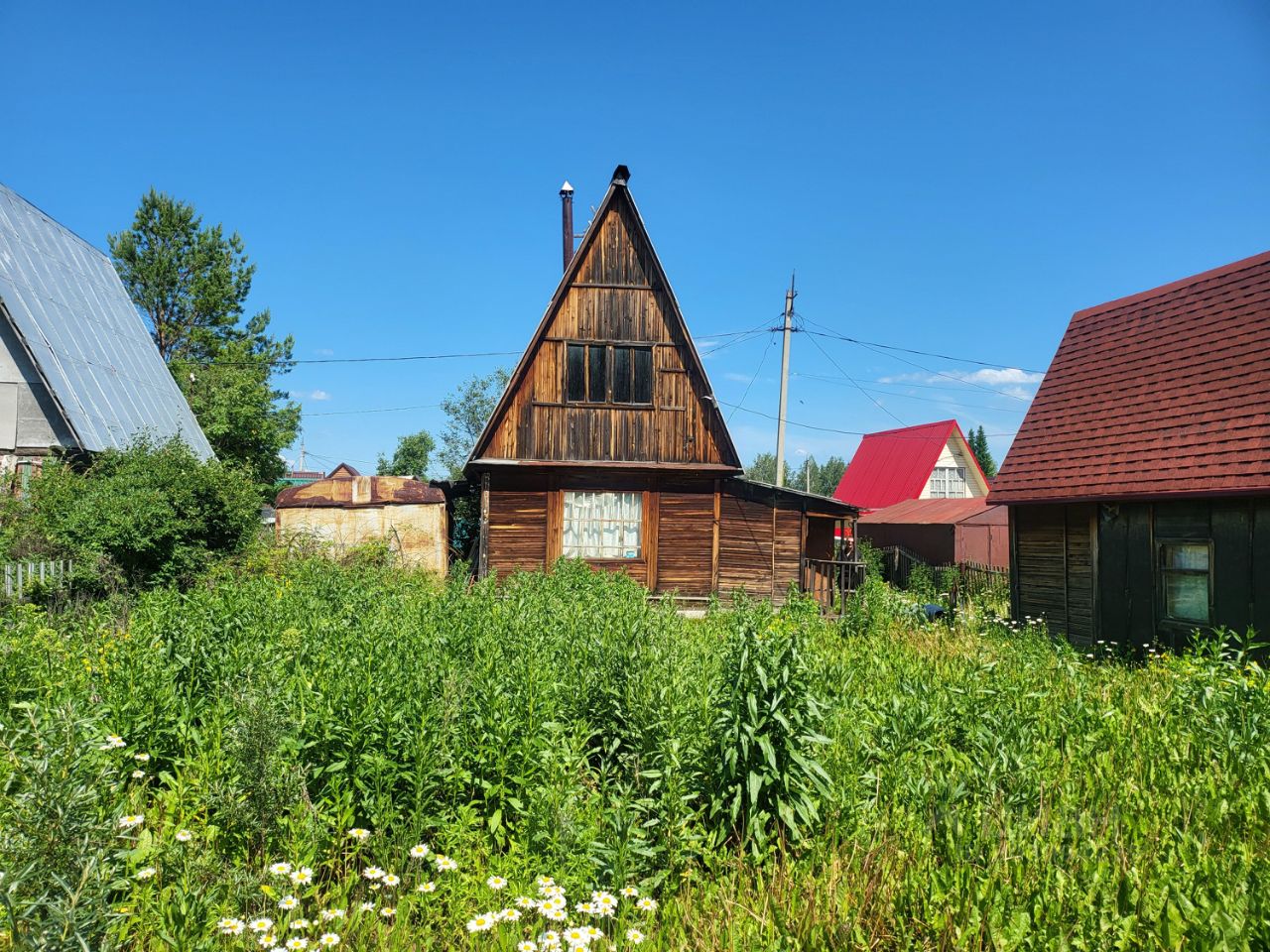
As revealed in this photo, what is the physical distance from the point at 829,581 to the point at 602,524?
17.3 ft

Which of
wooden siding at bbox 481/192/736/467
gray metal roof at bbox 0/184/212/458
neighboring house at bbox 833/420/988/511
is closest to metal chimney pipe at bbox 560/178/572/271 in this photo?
A: wooden siding at bbox 481/192/736/467

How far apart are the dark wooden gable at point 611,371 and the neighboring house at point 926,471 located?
67.6 ft

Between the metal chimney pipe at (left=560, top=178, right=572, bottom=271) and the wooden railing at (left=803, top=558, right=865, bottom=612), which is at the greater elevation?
the metal chimney pipe at (left=560, top=178, right=572, bottom=271)

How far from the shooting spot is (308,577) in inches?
478

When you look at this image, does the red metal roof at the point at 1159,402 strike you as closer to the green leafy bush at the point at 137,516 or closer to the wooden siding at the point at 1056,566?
the wooden siding at the point at 1056,566

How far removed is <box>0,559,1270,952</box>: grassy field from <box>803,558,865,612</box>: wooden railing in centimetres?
938

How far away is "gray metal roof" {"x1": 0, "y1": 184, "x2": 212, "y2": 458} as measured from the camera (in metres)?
15.3

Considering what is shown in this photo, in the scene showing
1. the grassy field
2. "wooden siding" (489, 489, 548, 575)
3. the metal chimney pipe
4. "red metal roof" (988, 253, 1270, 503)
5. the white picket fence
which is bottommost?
the grassy field

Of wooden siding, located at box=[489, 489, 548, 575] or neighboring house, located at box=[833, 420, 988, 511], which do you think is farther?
neighboring house, located at box=[833, 420, 988, 511]

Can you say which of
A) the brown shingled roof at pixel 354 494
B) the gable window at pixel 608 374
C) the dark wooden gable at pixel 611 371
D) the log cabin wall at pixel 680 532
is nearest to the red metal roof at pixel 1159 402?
the log cabin wall at pixel 680 532

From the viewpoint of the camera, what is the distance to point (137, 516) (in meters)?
12.6

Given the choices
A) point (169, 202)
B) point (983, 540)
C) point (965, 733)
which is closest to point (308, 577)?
point (965, 733)

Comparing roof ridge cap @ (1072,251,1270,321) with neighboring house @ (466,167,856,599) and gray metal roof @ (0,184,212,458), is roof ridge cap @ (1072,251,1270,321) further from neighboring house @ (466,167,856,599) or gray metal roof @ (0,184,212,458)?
gray metal roof @ (0,184,212,458)

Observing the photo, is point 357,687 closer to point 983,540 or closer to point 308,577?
point 308,577
